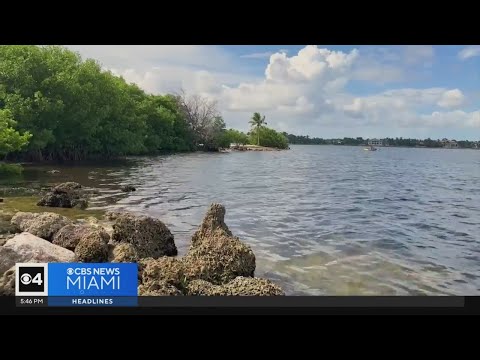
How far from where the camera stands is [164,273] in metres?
4.33

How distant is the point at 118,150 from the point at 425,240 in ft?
35.7

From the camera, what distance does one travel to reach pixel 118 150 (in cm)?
1429

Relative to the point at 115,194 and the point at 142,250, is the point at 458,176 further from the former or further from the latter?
the point at 115,194

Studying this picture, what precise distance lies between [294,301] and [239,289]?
2.07 feet

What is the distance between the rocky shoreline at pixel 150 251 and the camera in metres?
4.20

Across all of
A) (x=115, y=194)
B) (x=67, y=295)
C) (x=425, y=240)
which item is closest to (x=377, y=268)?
(x=425, y=240)

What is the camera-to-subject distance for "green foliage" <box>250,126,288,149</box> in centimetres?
537

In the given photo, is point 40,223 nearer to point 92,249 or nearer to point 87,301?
point 92,249

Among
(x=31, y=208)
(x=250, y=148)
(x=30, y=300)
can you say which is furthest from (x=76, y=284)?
(x=31, y=208)

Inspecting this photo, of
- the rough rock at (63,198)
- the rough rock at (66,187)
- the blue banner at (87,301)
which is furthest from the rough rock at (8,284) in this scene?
the rough rock at (66,187)

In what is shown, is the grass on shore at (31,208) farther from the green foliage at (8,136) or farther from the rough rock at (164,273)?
the rough rock at (164,273)

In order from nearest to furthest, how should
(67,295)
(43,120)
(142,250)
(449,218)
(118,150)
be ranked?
1. (67,295)
2. (449,218)
3. (142,250)
4. (43,120)
5. (118,150)

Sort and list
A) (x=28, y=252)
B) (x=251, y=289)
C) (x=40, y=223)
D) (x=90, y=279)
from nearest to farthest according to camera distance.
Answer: (x=90, y=279) < (x=251, y=289) < (x=28, y=252) < (x=40, y=223)

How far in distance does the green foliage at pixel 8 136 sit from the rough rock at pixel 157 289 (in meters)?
6.40
